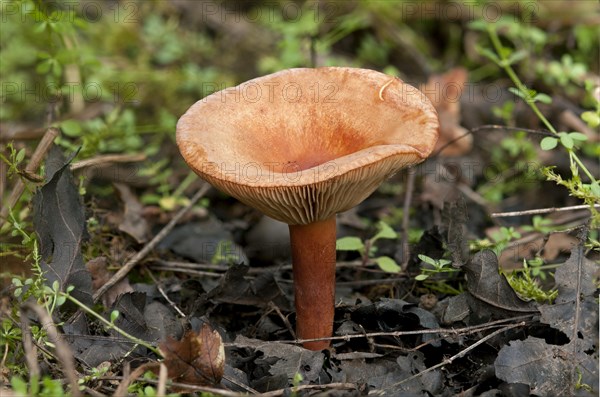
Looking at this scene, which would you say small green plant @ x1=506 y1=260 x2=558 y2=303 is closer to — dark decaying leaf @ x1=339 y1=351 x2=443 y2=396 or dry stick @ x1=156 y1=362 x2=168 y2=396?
dark decaying leaf @ x1=339 y1=351 x2=443 y2=396

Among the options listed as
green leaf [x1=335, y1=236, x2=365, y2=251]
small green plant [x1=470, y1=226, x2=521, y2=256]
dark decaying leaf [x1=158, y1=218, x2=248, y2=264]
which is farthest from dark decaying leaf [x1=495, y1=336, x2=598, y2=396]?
dark decaying leaf [x1=158, y1=218, x2=248, y2=264]

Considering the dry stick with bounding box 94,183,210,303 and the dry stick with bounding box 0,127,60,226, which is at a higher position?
the dry stick with bounding box 0,127,60,226

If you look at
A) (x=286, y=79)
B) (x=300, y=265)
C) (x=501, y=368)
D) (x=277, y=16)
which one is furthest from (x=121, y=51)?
(x=501, y=368)

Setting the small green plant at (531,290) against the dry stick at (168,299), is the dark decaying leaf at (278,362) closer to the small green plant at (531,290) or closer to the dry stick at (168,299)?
the dry stick at (168,299)

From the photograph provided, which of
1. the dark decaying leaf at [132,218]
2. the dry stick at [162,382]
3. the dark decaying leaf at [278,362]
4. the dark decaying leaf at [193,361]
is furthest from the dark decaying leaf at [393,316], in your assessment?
the dark decaying leaf at [132,218]

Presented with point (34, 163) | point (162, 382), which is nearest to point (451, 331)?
point (162, 382)
